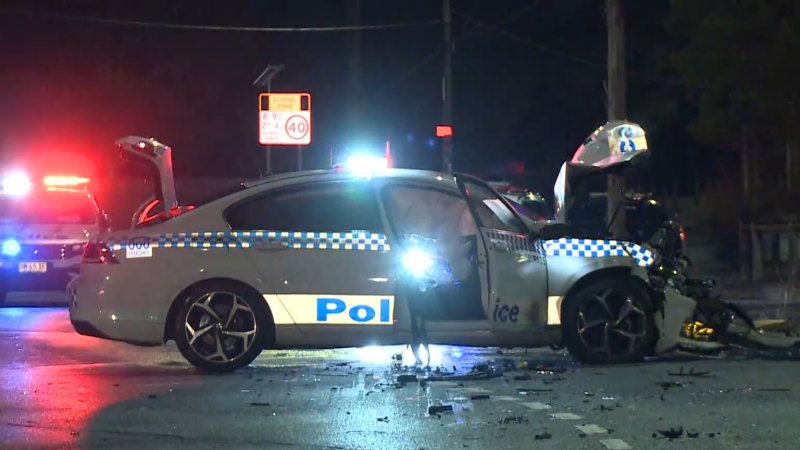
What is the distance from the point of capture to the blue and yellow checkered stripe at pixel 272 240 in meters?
7.68

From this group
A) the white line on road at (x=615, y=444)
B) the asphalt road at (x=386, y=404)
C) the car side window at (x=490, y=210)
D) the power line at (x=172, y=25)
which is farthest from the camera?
the power line at (x=172, y=25)

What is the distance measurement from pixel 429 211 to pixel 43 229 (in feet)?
23.2

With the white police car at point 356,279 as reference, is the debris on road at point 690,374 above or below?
below

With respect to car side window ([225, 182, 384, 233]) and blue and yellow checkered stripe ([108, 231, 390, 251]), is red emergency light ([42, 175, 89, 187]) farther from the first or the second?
car side window ([225, 182, 384, 233])

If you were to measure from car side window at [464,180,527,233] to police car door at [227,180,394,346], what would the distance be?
0.72 metres

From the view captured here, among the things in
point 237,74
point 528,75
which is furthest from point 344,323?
point 528,75

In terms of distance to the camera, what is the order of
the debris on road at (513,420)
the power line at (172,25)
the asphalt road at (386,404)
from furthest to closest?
the power line at (172,25)
the debris on road at (513,420)
the asphalt road at (386,404)

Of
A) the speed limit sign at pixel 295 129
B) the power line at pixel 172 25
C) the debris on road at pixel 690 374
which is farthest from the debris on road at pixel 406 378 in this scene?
the power line at pixel 172 25

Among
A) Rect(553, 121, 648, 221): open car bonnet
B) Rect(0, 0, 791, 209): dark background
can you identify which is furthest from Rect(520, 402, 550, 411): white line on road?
Rect(0, 0, 791, 209): dark background

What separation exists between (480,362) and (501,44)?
27.4 metres

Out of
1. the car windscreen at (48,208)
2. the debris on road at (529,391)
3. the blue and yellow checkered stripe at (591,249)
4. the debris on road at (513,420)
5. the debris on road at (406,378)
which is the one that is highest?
the car windscreen at (48,208)

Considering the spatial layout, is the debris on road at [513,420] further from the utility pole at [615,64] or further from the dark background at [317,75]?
the dark background at [317,75]

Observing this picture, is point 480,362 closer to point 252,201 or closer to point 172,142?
point 252,201

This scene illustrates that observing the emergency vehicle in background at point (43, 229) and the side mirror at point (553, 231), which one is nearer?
the side mirror at point (553, 231)
